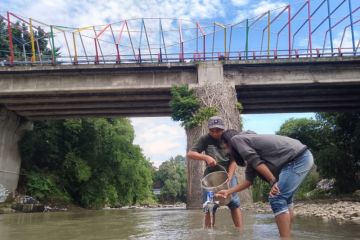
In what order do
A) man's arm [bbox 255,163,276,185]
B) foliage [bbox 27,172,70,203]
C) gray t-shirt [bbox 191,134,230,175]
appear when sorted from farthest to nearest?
foliage [bbox 27,172,70,203] → gray t-shirt [bbox 191,134,230,175] → man's arm [bbox 255,163,276,185]

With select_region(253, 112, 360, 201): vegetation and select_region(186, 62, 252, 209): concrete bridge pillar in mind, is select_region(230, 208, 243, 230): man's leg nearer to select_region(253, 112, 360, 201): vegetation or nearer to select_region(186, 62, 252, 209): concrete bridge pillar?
select_region(186, 62, 252, 209): concrete bridge pillar

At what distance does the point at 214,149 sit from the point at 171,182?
7190cm

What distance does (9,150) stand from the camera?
82.1ft

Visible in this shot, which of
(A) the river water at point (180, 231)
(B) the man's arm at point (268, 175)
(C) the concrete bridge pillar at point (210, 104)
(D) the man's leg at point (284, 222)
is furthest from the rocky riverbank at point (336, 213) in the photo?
(C) the concrete bridge pillar at point (210, 104)

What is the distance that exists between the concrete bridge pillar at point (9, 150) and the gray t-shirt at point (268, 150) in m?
23.0

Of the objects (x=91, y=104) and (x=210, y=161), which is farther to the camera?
(x=91, y=104)

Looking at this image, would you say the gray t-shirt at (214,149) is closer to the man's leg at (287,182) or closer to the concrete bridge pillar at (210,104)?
the man's leg at (287,182)

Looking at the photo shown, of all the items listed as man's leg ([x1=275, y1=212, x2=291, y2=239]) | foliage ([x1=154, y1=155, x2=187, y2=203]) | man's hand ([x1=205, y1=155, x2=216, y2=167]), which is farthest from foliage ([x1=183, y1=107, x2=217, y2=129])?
foliage ([x1=154, y1=155, x2=187, y2=203])

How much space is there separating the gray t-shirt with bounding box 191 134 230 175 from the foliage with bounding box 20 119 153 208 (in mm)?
22367

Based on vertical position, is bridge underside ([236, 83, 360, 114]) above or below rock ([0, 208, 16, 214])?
above

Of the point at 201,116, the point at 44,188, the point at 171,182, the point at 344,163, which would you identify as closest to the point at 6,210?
the point at 44,188

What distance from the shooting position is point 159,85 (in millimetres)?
21172

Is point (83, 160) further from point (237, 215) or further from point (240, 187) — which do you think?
point (240, 187)

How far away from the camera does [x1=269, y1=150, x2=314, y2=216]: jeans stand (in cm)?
370
